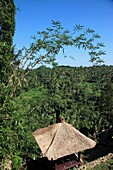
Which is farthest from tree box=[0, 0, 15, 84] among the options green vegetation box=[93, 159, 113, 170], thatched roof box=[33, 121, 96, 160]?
green vegetation box=[93, 159, 113, 170]

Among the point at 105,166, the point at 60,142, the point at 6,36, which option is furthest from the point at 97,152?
the point at 6,36

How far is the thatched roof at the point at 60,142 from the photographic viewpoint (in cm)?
1064

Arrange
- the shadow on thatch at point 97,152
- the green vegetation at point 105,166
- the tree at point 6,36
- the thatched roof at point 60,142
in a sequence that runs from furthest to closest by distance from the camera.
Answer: the shadow on thatch at point 97,152, the green vegetation at point 105,166, the thatched roof at point 60,142, the tree at point 6,36

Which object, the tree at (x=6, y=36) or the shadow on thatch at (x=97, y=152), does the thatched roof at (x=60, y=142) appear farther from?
the shadow on thatch at (x=97, y=152)

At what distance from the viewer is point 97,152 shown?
23.1 metres

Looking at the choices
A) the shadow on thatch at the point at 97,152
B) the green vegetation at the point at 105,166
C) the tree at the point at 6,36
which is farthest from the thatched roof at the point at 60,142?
the shadow on thatch at the point at 97,152

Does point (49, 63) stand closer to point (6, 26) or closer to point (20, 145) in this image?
point (6, 26)

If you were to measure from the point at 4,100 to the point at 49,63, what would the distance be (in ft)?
8.11

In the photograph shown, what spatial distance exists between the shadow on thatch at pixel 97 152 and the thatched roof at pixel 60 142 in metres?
9.61

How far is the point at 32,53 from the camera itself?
6.23 m

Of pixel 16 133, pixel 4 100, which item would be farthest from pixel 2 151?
pixel 4 100

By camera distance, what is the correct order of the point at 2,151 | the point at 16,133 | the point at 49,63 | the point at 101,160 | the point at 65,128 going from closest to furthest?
the point at 2,151
the point at 16,133
the point at 49,63
the point at 65,128
the point at 101,160

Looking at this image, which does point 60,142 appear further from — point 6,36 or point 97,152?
point 97,152

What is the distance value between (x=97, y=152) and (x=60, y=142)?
13498 millimetres
